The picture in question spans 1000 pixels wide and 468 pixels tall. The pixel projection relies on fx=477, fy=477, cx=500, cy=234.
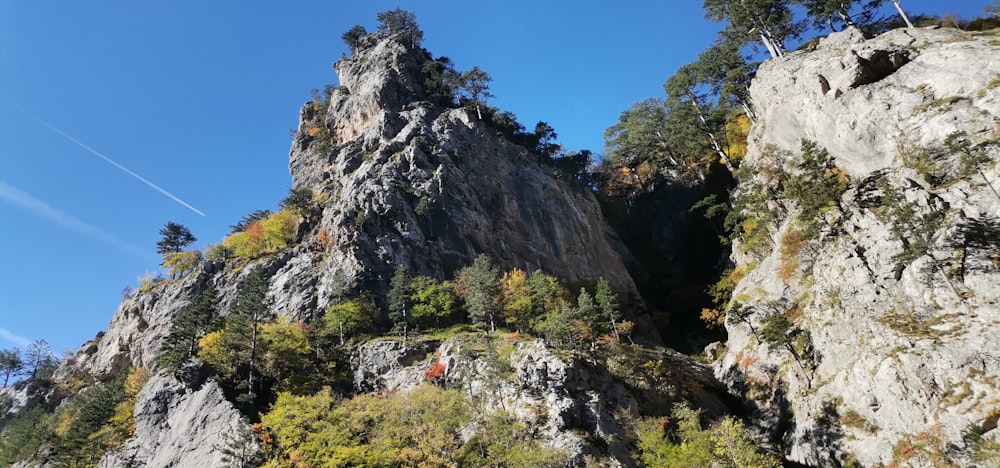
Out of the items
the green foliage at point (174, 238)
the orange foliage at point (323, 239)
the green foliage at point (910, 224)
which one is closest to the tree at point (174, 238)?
the green foliage at point (174, 238)

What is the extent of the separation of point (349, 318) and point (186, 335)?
17.7 meters

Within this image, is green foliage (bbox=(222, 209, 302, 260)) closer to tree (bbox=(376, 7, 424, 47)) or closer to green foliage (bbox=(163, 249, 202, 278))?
green foliage (bbox=(163, 249, 202, 278))

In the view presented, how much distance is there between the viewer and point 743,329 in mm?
49312

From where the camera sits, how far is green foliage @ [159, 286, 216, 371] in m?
51.8

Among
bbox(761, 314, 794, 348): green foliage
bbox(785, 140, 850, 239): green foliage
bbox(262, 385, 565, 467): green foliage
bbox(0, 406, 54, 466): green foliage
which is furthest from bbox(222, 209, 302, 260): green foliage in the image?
bbox(785, 140, 850, 239): green foliage

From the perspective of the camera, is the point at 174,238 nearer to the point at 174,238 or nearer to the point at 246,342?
the point at 174,238

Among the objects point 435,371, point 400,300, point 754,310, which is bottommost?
point 754,310

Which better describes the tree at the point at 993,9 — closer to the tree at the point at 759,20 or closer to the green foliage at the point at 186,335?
the tree at the point at 759,20

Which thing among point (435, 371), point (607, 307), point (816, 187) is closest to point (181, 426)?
point (435, 371)

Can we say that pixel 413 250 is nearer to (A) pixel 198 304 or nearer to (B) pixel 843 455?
(A) pixel 198 304

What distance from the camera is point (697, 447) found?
3522cm

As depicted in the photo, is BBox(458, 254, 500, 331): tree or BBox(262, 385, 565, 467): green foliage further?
BBox(458, 254, 500, 331): tree

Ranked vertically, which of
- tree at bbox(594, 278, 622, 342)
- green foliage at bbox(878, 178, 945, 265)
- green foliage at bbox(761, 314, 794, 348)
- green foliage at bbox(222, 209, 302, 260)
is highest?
green foliage at bbox(222, 209, 302, 260)


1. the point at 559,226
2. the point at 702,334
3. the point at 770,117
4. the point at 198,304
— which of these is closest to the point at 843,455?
the point at 702,334
